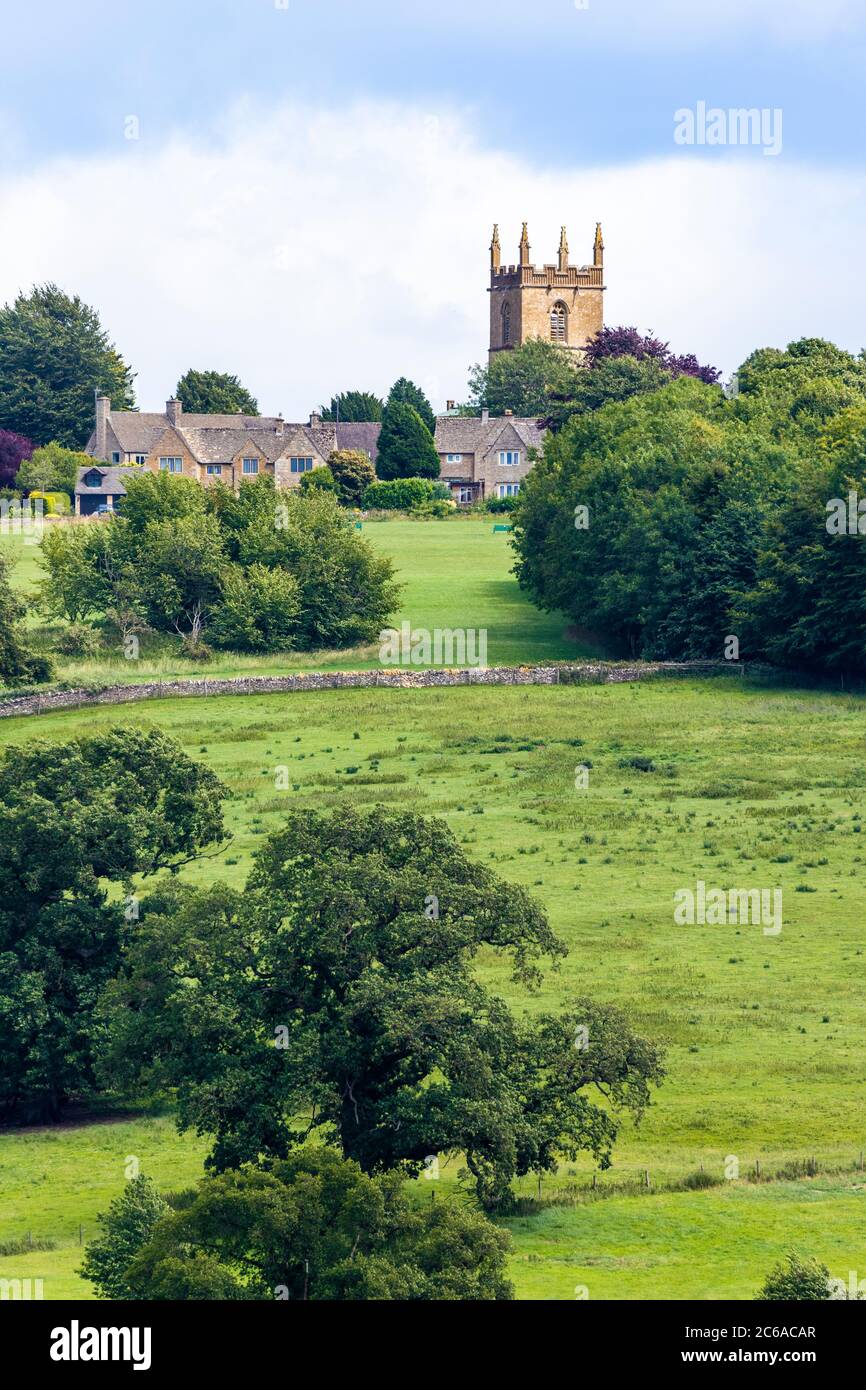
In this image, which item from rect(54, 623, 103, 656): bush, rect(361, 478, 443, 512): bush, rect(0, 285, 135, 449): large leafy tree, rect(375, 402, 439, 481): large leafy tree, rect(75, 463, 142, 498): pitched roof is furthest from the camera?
rect(0, 285, 135, 449): large leafy tree

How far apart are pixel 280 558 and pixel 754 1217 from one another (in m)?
66.0

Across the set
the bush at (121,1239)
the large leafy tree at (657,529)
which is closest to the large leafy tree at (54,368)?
the large leafy tree at (657,529)

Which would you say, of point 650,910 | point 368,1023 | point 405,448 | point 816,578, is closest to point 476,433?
point 405,448

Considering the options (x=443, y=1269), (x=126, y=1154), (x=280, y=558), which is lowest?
(x=126, y=1154)

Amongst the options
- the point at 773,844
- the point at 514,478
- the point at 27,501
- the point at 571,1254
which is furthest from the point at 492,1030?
the point at 514,478

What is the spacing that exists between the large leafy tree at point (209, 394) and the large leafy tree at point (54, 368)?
7.68 meters

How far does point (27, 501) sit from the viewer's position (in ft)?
455

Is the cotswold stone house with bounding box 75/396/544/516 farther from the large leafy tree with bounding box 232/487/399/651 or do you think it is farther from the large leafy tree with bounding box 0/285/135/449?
the large leafy tree with bounding box 232/487/399/651

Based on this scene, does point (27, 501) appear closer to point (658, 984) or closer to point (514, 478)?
point (514, 478)

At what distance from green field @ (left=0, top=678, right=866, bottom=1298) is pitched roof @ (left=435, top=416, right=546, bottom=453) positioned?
76423mm

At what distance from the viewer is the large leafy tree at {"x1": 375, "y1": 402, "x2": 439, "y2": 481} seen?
151 meters

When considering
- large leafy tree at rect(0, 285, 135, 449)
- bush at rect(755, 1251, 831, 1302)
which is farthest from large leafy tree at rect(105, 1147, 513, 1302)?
large leafy tree at rect(0, 285, 135, 449)

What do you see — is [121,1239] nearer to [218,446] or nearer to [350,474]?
[350,474]

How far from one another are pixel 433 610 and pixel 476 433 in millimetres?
56626
